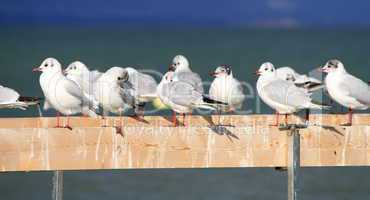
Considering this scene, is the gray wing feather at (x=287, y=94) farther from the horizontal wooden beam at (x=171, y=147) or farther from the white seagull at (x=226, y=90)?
the horizontal wooden beam at (x=171, y=147)

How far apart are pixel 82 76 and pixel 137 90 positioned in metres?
0.94

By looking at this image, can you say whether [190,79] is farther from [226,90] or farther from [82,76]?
[82,76]

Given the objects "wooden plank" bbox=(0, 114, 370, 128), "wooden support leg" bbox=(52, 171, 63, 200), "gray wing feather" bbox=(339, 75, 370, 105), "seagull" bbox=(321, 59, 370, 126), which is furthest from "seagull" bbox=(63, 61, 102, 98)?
"gray wing feather" bbox=(339, 75, 370, 105)

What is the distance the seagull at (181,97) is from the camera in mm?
13121

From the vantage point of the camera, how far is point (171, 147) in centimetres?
1063

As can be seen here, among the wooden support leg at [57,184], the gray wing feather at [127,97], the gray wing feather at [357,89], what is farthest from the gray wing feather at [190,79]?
the wooden support leg at [57,184]

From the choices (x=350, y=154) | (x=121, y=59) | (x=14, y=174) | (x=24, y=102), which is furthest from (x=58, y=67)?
(x=121, y=59)

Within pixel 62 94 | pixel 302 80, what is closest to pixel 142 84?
pixel 62 94

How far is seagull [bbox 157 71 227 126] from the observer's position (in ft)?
43.0

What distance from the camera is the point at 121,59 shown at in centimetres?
6975

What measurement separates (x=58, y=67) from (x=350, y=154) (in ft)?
15.5

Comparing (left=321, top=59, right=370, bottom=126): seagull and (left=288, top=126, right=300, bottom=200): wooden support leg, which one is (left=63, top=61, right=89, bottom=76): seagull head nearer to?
(left=321, top=59, right=370, bottom=126): seagull

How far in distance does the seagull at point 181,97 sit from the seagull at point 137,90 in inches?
16.7

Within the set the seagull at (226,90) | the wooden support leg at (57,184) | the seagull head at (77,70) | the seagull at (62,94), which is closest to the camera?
the wooden support leg at (57,184)
